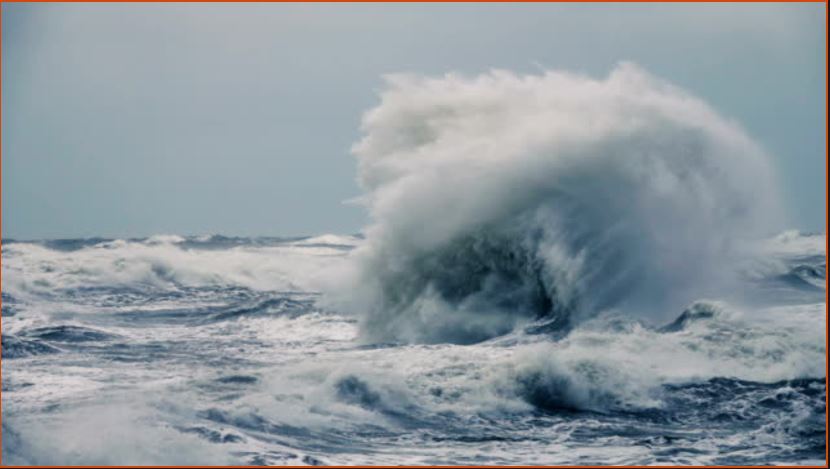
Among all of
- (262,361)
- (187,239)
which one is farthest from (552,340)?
(187,239)

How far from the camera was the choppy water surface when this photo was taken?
8.38 m

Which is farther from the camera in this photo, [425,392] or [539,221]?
[539,221]

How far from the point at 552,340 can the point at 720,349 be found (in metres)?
2.86

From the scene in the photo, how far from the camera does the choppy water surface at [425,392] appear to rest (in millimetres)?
8383

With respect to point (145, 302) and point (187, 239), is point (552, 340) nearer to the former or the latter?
point (145, 302)

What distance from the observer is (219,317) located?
21.2 metres

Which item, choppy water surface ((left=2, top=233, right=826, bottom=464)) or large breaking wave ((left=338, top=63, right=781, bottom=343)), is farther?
large breaking wave ((left=338, top=63, right=781, bottom=343))

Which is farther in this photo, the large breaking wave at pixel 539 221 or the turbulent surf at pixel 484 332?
the large breaking wave at pixel 539 221

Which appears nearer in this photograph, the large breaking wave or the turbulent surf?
the turbulent surf

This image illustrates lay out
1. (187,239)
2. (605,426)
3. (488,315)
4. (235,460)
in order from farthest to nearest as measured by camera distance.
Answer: (187,239)
(488,315)
(605,426)
(235,460)

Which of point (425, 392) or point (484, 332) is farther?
point (484, 332)

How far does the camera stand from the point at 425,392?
1093 centimetres

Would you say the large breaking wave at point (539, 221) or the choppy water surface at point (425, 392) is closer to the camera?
the choppy water surface at point (425, 392)

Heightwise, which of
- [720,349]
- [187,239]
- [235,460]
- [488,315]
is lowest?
[235,460]
